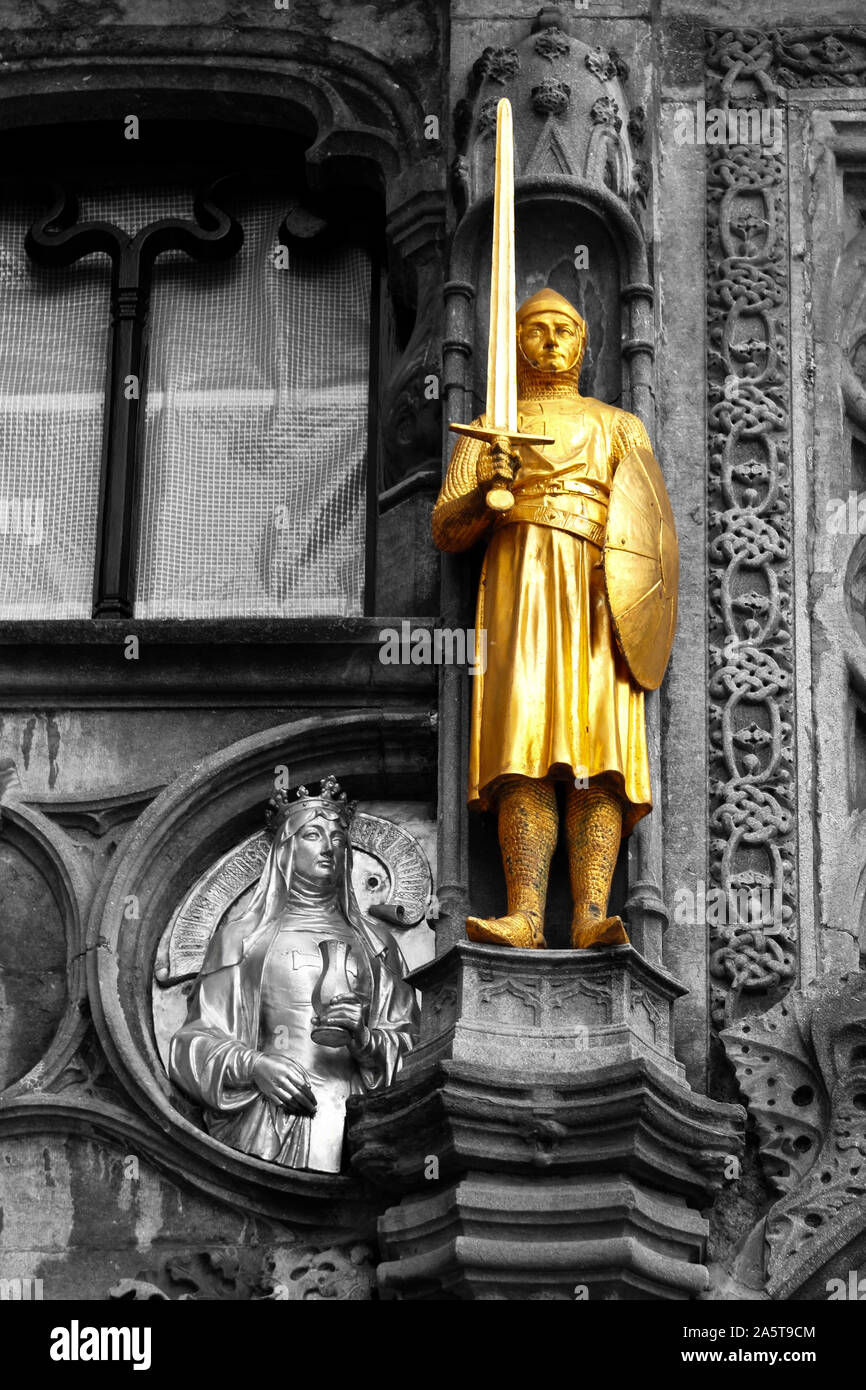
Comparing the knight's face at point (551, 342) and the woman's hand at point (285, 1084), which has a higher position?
the knight's face at point (551, 342)

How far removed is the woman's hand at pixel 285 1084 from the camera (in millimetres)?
11453

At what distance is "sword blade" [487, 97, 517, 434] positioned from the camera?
1141cm

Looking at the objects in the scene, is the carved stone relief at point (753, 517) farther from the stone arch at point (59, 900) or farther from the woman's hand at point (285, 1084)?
the stone arch at point (59, 900)

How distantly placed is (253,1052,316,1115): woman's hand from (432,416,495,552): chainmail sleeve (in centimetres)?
203

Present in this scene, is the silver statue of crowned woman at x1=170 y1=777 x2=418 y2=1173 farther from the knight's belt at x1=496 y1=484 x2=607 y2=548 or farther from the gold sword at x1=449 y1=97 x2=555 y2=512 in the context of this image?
the gold sword at x1=449 y1=97 x2=555 y2=512

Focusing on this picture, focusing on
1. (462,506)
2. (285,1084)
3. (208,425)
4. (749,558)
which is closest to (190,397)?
(208,425)

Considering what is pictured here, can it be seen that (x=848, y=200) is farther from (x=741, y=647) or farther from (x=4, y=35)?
(x=4, y=35)

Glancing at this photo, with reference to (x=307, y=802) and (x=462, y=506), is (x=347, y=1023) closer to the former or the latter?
(x=307, y=802)

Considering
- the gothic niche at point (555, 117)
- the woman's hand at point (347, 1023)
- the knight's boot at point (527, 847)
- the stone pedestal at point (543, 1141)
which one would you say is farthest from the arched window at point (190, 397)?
the stone pedestal at point (543, 1141)

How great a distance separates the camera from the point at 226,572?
1341cm

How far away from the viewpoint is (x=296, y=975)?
11758 millimetres

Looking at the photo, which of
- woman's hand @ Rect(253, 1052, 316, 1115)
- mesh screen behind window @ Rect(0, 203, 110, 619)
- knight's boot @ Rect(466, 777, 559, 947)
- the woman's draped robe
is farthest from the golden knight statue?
mesh screen behind window @ Rect(0, 203, 110, 619)

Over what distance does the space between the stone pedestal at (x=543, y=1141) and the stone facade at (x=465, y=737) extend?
2 centimetres

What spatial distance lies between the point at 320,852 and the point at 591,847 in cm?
116
